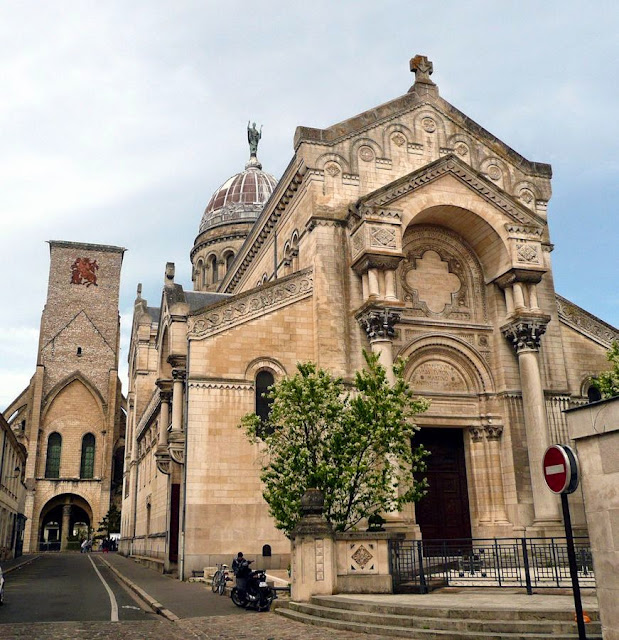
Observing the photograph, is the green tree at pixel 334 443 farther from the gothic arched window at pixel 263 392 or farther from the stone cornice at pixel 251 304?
the stone cornice at pixel 251 304

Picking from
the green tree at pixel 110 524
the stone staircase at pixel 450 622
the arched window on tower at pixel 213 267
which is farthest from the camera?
the green tree at pixel 110 524

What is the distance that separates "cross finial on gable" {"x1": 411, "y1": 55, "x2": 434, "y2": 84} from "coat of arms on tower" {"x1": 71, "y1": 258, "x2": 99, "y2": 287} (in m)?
53.0

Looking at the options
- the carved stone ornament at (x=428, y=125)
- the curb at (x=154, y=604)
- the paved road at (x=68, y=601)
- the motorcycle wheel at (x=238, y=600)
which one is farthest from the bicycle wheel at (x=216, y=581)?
the carved stone ornament at (x=428, y=125)

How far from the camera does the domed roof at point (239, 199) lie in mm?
59500

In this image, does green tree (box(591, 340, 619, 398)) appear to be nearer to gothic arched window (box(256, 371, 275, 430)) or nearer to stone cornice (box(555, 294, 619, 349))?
stone cornice (box(555, 294, 619, 349))

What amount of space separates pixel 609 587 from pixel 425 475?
55.8 ft

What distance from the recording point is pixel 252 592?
15062mm

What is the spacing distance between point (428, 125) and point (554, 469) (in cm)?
2209

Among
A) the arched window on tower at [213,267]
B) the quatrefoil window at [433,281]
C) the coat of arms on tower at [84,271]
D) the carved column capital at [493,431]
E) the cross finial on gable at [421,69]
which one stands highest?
the coat of arms on tower at [84,271]

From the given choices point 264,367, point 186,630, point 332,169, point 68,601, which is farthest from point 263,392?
point 186,630

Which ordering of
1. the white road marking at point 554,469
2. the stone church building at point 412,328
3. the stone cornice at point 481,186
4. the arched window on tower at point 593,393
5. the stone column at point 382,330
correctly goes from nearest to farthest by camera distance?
the white road marking at point 554,469 → the stone church building at point 412,328 → the stone column at point 382,330 → the stone cornice at point 481,186 → the arched window on tower at point 593,393

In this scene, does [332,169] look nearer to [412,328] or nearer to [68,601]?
[412,328]

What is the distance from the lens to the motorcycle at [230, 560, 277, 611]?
49.1ft

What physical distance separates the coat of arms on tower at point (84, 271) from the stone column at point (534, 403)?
5738 cm
